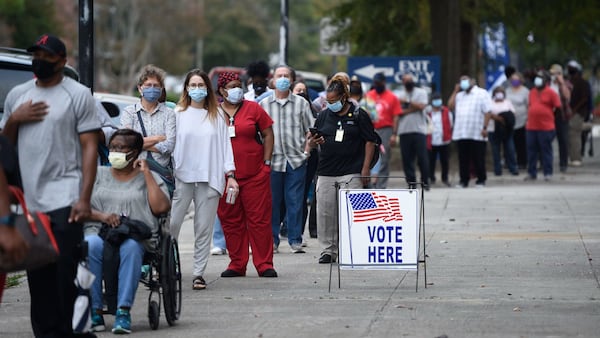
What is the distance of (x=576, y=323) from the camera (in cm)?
929

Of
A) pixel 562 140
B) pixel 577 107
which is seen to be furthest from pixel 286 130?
pixel 577 107

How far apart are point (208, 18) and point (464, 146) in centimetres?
7816


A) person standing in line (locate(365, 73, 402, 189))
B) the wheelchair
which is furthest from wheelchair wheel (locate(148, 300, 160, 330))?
person standing in line (locate(365, 73, 402, 189))

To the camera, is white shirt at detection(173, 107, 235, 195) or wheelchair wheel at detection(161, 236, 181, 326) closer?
wheelchair wheel at detection(161, 236, 181, 326)

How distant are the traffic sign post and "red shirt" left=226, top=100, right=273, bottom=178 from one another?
1391cm

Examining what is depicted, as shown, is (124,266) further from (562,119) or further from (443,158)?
(562,119)

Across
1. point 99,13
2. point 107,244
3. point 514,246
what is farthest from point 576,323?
point 99,13

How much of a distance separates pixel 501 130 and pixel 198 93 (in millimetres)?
14677

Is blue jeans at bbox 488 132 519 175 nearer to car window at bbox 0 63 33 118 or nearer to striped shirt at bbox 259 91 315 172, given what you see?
striped shirt at bbox 259 91 315 172

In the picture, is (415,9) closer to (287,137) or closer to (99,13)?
(287,137)

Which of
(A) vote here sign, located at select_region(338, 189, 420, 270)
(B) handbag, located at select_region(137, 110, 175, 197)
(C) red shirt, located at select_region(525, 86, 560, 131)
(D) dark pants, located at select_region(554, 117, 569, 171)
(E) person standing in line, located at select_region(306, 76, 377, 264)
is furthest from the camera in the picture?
(D) dark pants, located at select_region(554, 117, 569, 171)

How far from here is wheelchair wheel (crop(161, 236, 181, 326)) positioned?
924 cm

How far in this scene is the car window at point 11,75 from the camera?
44.1 ft

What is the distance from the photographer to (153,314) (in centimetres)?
921
